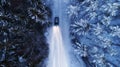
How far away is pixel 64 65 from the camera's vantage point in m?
1.53

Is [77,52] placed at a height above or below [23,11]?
below

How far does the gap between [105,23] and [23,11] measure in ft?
2.11

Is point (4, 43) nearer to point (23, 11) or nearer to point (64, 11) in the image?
point (23, 11)

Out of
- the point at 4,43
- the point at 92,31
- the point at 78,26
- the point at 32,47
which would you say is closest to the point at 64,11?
the point at 78,26

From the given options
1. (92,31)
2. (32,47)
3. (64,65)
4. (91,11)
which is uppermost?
(91,11)

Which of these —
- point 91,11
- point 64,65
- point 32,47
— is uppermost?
point 91,11

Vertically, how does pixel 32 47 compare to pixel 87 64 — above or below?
above

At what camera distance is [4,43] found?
1483 millimetres

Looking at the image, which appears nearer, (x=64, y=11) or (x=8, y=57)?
(x=8, y=57)

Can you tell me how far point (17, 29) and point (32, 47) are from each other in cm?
18

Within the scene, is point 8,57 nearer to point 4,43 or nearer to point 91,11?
point 4,43

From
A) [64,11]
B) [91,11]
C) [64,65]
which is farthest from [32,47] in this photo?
[91,11]

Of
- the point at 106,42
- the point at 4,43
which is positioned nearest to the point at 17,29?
the point at 4,43

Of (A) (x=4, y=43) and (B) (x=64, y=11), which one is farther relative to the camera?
(B) (x=64, y=11)
